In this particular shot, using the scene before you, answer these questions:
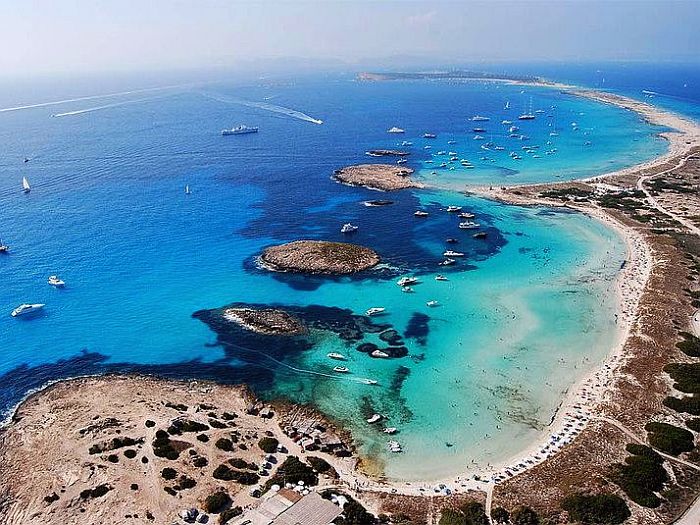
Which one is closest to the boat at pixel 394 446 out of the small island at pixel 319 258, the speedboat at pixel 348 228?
the small island at pixel 319 258

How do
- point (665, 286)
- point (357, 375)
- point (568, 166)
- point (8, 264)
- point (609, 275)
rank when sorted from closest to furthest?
point (357, 375)
point (665, 286)
point (609, 275)
point (8, 264)
point (568, 166)

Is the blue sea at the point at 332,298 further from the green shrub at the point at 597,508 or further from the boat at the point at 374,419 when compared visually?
the green shrub at the point at 597,508

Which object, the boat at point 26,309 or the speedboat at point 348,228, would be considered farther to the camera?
the speedboat at point 348,228

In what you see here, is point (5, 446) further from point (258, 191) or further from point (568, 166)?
point (568, 166)

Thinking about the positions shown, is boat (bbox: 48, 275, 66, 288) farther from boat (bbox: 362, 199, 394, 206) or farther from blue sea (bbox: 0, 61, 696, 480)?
boat (bbox: 362, 199, 394, 206)

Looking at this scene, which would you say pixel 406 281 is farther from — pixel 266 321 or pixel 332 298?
pixel 266 321

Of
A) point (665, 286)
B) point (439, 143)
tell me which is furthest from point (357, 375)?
point (439, 143)
